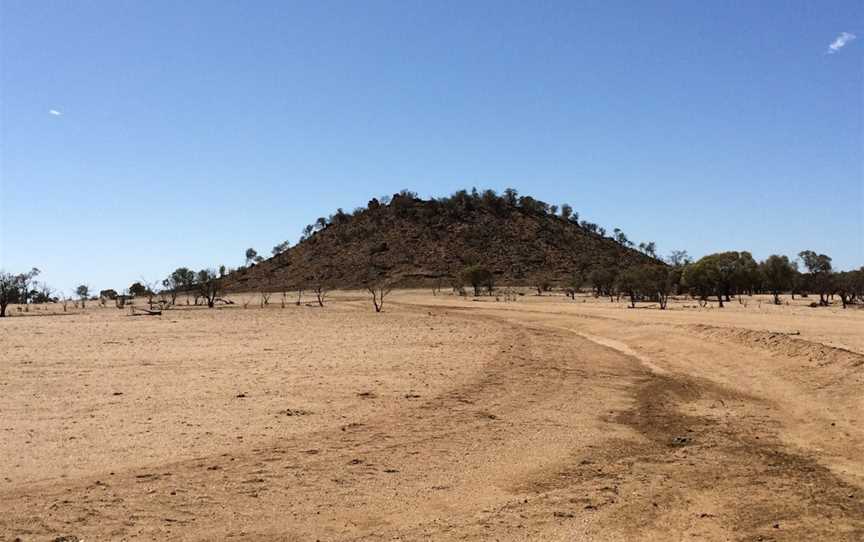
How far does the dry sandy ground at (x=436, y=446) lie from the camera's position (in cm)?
736

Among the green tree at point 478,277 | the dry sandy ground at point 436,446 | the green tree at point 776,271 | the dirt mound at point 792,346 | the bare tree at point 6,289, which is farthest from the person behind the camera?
the green tree at point 478,277

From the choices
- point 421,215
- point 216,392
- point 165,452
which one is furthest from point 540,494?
point 421,215

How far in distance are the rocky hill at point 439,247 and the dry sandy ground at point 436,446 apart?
317 feet

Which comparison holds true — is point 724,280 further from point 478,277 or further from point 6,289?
point 6,289

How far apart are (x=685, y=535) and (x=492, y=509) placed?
2020 mm

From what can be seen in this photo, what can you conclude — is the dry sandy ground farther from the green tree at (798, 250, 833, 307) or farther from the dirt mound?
the green tree at (798, 250, 833, 307)

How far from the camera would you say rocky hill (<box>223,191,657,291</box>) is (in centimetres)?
12462

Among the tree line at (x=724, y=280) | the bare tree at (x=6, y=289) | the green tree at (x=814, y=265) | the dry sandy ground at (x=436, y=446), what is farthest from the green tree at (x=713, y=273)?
the bare tree at (x=6, y=289)

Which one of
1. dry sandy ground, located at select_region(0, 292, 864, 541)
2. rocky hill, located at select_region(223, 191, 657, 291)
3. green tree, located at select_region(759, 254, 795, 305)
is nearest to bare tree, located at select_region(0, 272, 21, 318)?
dry sandy ground, located at select_region(0, 292, 864, 541)

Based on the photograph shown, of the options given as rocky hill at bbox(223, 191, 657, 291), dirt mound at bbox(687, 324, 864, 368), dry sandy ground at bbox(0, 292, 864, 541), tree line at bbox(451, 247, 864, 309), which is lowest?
dry sandy ground at bbox(0, 292, 864, 541)

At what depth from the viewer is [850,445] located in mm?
10727

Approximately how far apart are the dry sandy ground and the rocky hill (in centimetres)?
9647

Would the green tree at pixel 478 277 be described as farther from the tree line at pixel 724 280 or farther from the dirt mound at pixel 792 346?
the dirt mound at pixel 792 346

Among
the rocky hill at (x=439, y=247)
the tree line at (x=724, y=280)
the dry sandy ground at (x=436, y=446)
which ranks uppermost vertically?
the rocky hill at (x=439, y=247)
